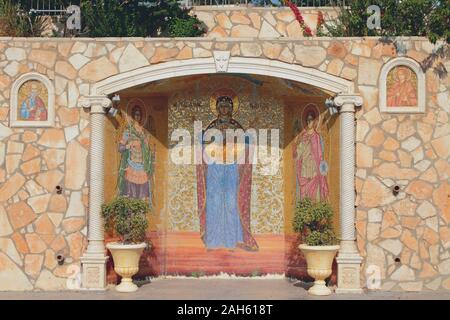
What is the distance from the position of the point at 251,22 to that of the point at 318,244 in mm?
7514

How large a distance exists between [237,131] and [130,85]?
2.77m

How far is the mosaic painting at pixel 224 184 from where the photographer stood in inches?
565

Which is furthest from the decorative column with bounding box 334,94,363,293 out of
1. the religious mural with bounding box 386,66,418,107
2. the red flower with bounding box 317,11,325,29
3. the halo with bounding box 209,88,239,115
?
the red flower with bounding box 317,11,325,29

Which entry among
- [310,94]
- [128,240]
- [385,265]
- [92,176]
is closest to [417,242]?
[385,265]

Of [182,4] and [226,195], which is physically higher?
[182,4]

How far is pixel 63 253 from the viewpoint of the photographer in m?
12.6

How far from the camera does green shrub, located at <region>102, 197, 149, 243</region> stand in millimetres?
12258

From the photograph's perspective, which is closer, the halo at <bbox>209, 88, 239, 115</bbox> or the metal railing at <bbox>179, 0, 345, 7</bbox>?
the halo at <bbox>209, 88, 239, 115</bbox>

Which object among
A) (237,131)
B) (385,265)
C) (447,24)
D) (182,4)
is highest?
(182,4)

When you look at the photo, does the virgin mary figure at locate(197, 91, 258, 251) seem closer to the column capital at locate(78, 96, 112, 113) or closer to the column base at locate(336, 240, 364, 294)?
the column base at locate(336, 240, 364, 294)

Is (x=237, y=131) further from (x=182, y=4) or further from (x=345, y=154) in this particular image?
(x=182, y=4)

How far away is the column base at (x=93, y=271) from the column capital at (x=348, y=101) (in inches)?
201

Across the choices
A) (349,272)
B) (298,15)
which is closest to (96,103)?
(349,272)

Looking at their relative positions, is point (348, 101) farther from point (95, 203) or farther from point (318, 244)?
point (95, 203)
